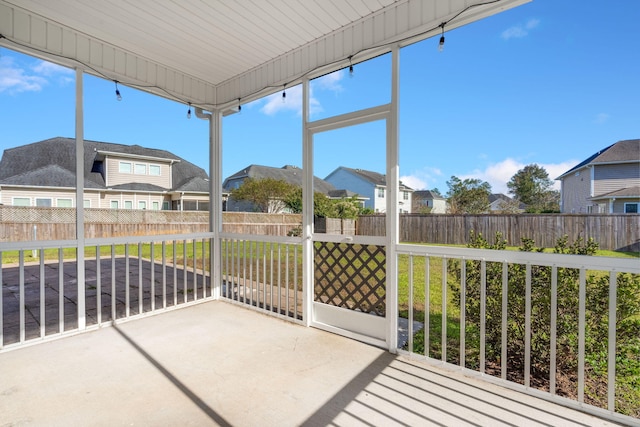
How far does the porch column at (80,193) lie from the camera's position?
119 inches

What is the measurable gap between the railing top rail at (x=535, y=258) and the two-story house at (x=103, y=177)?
3125mm

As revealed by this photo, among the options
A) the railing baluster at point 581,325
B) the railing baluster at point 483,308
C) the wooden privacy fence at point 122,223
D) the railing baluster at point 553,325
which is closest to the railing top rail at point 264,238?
the wooden privacy fence at point 122,223

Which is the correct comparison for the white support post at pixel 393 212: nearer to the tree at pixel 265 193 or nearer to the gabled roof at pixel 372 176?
the gabled roof at pixel 372 176

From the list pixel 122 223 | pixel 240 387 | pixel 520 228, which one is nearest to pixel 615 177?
pixel 520 228

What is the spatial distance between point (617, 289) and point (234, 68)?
4.07 meters

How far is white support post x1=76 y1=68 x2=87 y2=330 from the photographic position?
119 inches

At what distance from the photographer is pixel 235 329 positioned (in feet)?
10.3

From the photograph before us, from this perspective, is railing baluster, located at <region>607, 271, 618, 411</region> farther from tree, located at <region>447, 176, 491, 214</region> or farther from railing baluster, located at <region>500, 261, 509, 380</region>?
tree, located at <region>447, 176, 491, 214</region>

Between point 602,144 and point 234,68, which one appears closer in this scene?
point 602,144

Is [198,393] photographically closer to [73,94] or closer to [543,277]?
[543,277]

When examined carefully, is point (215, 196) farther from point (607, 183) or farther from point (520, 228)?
point (607, 183)

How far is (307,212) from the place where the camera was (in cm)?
328

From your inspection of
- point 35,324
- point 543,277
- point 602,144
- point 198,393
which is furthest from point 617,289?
point 35,324

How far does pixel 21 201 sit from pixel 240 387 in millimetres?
2752
